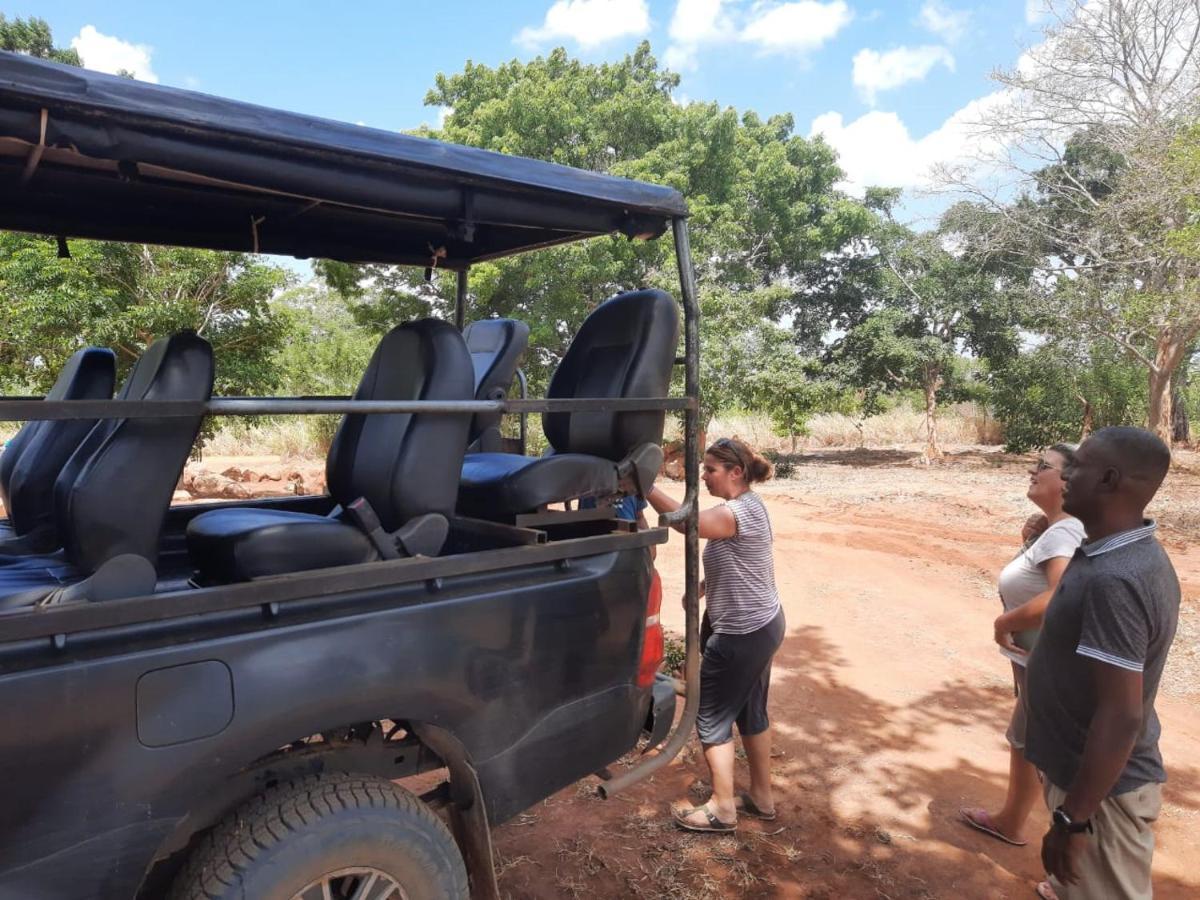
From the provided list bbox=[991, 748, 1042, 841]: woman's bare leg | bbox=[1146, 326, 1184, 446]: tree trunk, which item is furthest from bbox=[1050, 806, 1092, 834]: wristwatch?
bbox=[1146, 326, 1184, 446]: tree trunk

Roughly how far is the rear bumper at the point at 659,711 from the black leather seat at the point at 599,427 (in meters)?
0.69

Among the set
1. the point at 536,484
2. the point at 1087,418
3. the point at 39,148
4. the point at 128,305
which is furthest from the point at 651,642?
the point at 1087,418

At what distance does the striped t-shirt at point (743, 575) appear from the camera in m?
3.39

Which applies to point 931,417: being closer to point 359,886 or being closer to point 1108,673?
point 1108,673

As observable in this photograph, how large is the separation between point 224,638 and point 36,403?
597 millimetres

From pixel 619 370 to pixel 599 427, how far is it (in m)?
0.23

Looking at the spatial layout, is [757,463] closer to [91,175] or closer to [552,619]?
[552,619]

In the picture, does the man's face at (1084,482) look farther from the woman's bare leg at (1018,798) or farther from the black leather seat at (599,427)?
the woman's bare leg at (1018,798)

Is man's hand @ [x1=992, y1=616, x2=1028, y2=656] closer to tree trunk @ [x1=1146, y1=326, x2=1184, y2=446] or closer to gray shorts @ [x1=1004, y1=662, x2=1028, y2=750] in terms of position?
gray shorts @ [x1=1004, y1=662, x2=1028, y2=750]

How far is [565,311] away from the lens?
1691cm

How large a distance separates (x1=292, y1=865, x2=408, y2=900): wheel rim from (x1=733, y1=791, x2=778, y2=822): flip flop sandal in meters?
1.79

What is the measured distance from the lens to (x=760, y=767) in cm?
352

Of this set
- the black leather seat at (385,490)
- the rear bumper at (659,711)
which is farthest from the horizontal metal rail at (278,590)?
the rear bumper at (659,711)

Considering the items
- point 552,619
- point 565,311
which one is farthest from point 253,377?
point 552,619
